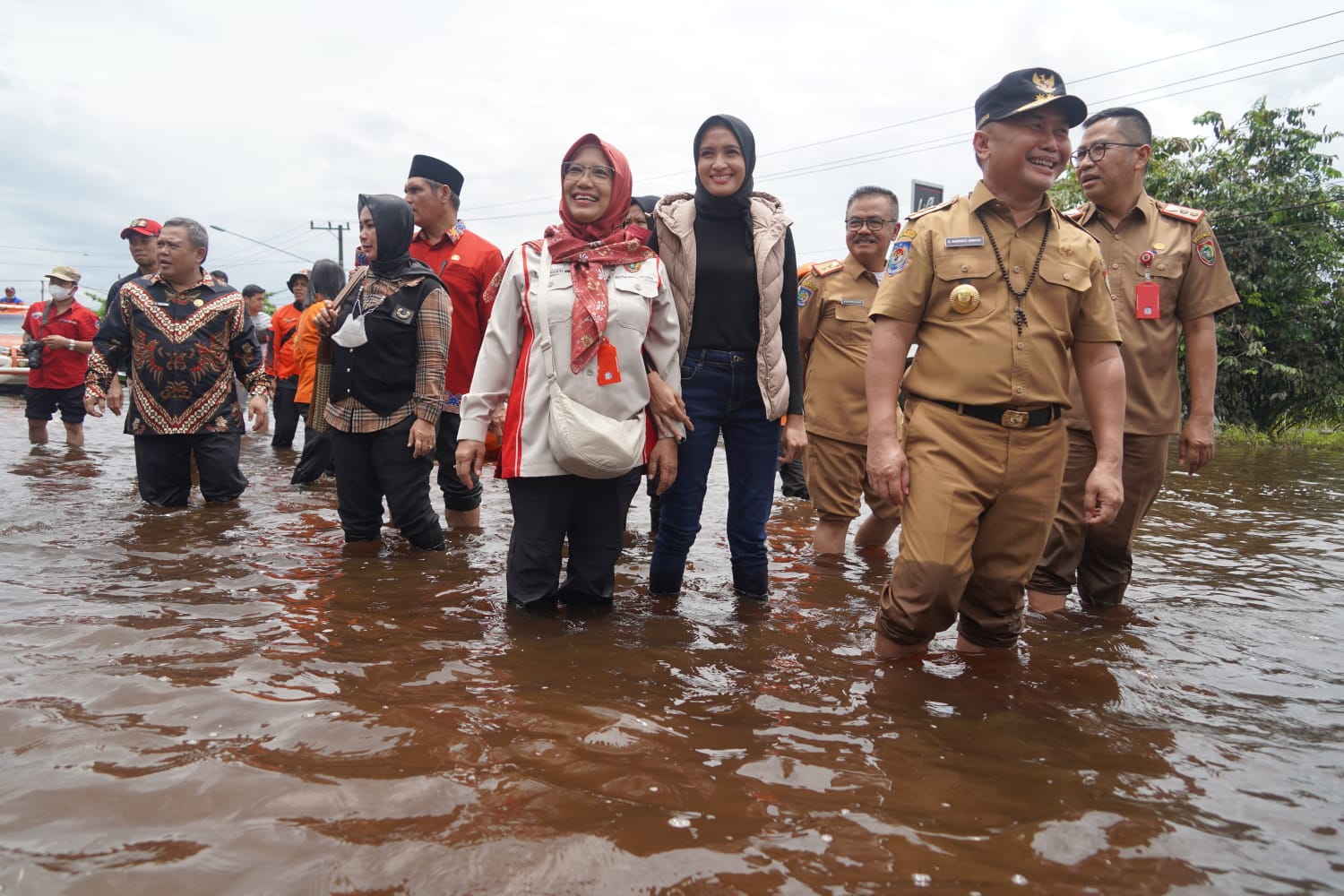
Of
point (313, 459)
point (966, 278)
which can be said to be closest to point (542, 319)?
point (966, 278)

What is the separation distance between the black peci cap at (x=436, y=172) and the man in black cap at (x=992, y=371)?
3.12 m

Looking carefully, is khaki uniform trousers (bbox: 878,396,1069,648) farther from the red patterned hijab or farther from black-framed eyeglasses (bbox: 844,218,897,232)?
black-framed eyeglasses (bbox: 844,218,897,232)

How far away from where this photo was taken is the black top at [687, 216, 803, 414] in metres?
3.87

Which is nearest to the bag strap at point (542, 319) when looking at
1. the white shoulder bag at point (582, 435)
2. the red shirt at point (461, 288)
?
the white shoulder bag at point (582, 435)

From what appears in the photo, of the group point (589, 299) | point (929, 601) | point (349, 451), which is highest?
point (589, 299)

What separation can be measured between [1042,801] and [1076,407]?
7.67ft

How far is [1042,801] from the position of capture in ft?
7.59

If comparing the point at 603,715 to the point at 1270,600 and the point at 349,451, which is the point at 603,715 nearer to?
the point at 349,451

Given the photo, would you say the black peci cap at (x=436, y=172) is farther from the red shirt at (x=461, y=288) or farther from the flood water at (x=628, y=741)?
the flood water at (x=628, y=741)

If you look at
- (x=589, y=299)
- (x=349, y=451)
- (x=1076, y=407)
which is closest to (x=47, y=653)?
(x=349, y=451)

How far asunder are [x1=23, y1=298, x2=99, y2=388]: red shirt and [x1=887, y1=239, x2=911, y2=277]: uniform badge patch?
367 inches

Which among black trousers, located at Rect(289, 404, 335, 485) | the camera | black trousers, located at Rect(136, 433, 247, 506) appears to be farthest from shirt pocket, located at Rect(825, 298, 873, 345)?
the camera

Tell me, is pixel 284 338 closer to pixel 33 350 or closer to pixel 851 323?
pixel 33 350

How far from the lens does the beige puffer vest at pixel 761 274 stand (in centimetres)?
383
